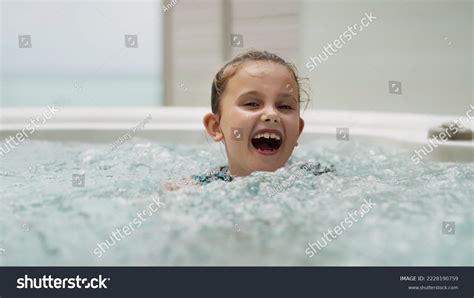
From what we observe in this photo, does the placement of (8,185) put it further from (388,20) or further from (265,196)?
(388,20)

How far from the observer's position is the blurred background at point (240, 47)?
2.18 meters

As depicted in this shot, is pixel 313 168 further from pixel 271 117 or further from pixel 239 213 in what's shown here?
pixel 239 213

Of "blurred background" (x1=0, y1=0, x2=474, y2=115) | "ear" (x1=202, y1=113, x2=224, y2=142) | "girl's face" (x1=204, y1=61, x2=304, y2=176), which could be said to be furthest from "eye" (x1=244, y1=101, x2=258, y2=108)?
"blurred background" (x1=0, y1=0, x2=474, y2=115)

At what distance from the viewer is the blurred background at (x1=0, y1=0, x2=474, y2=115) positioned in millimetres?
2180

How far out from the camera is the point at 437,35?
218cm

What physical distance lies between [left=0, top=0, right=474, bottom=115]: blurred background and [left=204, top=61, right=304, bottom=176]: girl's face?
0.59 meters

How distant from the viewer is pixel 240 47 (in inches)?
85.1

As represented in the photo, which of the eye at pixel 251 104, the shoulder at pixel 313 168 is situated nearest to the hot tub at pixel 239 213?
the shoulder at pixel 313 168

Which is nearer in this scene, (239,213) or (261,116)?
(239,213)

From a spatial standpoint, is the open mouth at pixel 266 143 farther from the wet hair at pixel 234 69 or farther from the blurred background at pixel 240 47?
the blurred background at pixel 240 47

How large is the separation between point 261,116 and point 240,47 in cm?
105

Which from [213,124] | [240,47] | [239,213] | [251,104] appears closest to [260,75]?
[251,104]

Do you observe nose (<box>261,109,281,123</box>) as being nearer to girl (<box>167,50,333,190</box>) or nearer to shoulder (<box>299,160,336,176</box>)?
girl (<box>167,50,333,190</box>)

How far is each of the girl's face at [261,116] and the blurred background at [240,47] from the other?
59 centimetres
